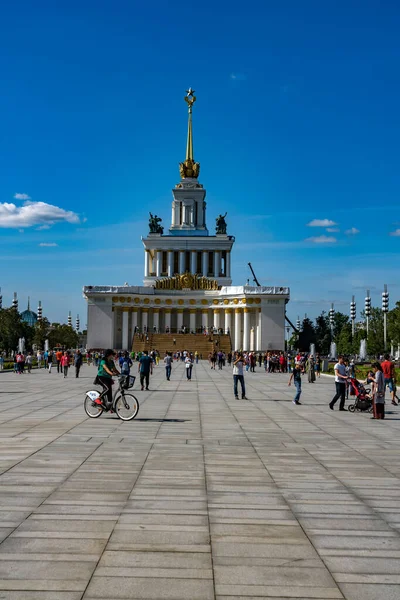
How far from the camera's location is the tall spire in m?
110

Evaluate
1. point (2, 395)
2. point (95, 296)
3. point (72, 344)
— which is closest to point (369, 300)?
point (95, 296)

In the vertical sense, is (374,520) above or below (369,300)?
below

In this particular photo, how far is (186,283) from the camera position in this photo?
95.1 meters

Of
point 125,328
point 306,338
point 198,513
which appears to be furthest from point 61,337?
point 198,513

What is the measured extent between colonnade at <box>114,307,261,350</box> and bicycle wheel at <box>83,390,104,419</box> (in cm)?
7220

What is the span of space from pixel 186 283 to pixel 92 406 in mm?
79095

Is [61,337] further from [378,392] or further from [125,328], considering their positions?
[378,392]

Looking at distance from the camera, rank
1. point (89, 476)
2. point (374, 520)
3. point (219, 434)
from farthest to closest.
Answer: point (219, 434), point (89, 476), point (374, 520)

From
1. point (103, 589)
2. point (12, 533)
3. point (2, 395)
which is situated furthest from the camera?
point (2, 395)

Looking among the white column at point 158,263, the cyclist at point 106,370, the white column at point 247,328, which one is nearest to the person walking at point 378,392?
the cyclist at point 106,370

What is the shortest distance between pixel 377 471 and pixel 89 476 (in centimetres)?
414

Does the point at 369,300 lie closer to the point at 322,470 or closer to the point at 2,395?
the point at 2,395

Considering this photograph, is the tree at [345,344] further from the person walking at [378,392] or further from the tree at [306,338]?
the person walking at [378,392]

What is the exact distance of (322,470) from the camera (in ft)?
31.8
